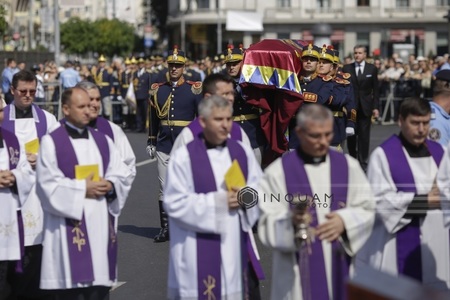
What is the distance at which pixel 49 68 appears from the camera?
32781 mm

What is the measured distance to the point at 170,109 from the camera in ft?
40.7

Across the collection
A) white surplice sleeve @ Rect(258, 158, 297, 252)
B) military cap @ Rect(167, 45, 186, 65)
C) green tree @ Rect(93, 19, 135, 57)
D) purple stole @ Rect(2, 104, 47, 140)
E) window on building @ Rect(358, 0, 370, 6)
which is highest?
window on building @ Rect(358, 0, 370, 6)

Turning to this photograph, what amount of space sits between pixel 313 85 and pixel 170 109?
1647 mm

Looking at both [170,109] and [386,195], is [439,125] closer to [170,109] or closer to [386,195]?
[386,195]

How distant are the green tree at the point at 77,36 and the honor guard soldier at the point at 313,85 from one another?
75.3m

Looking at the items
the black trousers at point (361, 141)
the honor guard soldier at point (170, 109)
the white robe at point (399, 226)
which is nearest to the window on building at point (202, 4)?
the black trousers at point (361, 141)

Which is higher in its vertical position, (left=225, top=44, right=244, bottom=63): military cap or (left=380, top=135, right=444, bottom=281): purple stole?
(left=225, top=44, right=244, bottom=63): military cap

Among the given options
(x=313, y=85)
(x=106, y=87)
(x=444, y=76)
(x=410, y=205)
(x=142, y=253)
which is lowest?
(x=142, y=253)

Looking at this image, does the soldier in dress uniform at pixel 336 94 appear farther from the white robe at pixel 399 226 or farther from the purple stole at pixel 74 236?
the purple stole at pixel 74 236

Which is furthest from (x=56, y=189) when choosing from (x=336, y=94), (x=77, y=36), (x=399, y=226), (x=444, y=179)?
(x=77, y=36)

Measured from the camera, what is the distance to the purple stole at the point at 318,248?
698 cm

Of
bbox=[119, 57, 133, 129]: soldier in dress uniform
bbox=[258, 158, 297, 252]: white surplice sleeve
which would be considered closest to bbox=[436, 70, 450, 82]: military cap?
bbox=[258, 158, 297, 252]: white surplice sleeve

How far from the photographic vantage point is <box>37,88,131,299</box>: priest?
7.84m

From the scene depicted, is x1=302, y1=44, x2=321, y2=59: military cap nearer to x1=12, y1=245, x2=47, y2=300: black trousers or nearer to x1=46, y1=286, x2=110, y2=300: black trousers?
x1=12, y1=245, x2=47, y2=300: black trousers
